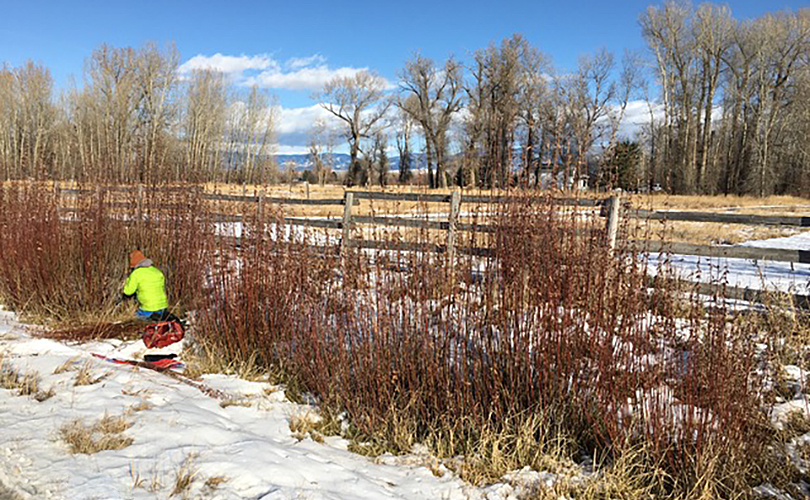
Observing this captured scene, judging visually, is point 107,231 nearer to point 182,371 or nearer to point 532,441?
point 182,371

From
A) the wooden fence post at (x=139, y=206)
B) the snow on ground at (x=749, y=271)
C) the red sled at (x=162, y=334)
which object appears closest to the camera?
the red sled at (x=162, y=334)

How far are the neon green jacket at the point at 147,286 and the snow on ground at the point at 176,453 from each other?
3.64 feet

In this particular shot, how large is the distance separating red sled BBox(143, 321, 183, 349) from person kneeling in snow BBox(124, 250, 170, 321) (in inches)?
10.6

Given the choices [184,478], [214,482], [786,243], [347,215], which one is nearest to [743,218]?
[347,215]

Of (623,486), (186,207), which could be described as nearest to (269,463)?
(623,486)

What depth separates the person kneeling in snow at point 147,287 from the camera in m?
5.18

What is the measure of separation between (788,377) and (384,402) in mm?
3312

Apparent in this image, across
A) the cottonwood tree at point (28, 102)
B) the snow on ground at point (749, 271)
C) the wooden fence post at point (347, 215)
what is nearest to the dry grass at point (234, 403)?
the wooden fence post at point (347, 215)

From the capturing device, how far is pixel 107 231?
20.3 feet

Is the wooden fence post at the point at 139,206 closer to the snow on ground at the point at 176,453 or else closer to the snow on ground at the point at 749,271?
the snow on ground at the point at 176,453

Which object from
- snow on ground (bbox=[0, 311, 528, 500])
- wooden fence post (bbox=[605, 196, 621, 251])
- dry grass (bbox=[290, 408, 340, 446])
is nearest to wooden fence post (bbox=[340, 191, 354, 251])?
wooden fence post (bbox=[605, 196, 621, 251])

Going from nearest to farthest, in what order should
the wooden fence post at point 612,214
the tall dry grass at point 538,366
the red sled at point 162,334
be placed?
the tall dry grass at point 538,366, the red sled at point 162,334, the wooden fence post at point 612,214

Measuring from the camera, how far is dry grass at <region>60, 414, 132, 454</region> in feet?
9.39

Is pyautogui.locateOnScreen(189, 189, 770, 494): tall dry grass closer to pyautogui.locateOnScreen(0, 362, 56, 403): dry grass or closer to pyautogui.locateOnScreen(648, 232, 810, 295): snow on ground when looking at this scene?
pyautogui.locateOnScreen(0, 362, 56, 403): dry grass
